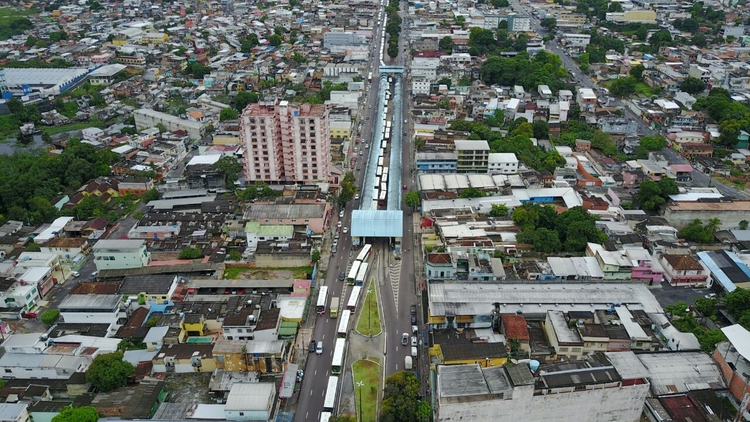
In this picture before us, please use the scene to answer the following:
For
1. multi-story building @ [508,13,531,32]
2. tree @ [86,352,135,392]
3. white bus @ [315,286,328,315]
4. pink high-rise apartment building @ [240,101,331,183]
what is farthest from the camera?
multi-story building @ [508,13,531,32]

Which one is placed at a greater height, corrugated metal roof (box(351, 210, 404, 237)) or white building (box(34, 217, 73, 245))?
corrugated metal roof (box(351, 210, 404, 237))

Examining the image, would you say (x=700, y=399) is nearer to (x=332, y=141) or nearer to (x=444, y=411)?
(x=444, y=411)

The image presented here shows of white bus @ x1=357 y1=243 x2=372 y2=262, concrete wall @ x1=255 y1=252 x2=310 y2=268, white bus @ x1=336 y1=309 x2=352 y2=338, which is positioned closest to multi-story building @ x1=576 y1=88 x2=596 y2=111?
white bus @ x1=357 y1=243 x2=372 y2=262

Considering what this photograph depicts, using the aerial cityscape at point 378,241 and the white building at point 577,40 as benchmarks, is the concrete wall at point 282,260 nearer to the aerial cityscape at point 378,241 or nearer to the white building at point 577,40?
the aerial cityscape at point 378,241

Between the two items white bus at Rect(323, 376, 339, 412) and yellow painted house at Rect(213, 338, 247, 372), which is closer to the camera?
white bus at Rect(323, 376, 339, 412)

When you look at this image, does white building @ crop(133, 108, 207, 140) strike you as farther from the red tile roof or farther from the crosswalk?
the red tile roof

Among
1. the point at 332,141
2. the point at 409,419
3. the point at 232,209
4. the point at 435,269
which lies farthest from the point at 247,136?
the point at 409,419
